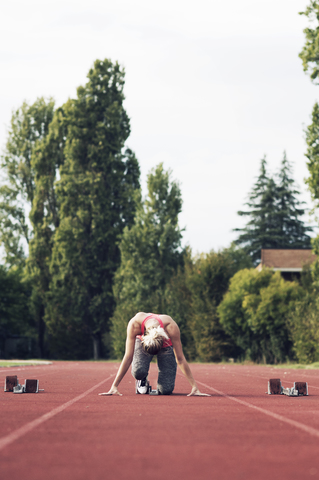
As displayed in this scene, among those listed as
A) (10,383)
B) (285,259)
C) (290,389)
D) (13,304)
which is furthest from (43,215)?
(290,389)

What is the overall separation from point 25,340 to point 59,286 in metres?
7.66

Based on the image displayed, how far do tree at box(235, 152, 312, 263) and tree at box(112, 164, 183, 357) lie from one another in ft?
87.2

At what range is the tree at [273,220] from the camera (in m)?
84.3

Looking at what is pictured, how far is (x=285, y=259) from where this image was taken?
5400cm

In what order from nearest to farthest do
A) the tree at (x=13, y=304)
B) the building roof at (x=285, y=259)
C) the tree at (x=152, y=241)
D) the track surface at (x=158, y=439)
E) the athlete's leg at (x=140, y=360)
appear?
1. the track surface at (x=158, y=439)
2. the athlete's leg at (x=140, y=360)
3. the building roof at (x=285, y=259)
4. the tree at (x=152, y=241)
5. the tree at (x=13, y=304)

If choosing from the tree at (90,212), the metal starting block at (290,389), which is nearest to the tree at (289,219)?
the tree at (90,212)

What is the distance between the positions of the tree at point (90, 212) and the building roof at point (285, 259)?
14643mm

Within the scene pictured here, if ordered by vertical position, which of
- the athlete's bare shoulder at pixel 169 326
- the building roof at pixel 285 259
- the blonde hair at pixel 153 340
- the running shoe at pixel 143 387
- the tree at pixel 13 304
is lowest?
the running shoe at pixel 143 387

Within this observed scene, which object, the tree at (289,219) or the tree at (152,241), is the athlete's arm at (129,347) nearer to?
the tree at (152,241)

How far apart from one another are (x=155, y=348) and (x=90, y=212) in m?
54.9

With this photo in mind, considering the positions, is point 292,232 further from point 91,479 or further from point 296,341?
point 91,479

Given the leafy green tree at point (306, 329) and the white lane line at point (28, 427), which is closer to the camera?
the white lane line at point (28, 427)

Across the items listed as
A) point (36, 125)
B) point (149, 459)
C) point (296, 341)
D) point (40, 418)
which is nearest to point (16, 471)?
point (149, 459)

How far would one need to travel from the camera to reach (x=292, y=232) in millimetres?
86750
